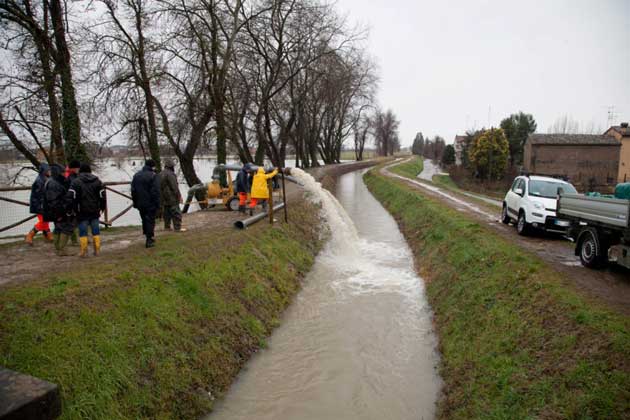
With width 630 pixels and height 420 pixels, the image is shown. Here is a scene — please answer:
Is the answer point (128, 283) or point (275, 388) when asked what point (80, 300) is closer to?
point (128, 283)

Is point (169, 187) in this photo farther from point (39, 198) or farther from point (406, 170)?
point (406, 170)

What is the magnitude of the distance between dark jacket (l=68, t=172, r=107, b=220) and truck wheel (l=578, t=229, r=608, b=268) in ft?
36.0

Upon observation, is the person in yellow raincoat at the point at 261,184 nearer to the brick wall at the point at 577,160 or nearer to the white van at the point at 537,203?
the white van at the point at 537,203

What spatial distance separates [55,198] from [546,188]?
14022mm

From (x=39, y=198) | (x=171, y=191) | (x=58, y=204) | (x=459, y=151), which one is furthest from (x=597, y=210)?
(x=459, y=151)

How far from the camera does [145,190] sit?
973 centimetres

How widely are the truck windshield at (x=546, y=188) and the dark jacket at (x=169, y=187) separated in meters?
11.3

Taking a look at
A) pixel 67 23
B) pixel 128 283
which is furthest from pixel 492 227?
pixel 67 23

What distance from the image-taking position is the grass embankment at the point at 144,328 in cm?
511

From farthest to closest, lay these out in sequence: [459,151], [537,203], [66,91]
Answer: [459,151] < [66,91] < [537,203]

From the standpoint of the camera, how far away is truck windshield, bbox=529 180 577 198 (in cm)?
1295

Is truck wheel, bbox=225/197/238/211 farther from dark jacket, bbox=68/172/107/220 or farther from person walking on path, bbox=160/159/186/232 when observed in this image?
dark jacket, bbox=68/172/107/220

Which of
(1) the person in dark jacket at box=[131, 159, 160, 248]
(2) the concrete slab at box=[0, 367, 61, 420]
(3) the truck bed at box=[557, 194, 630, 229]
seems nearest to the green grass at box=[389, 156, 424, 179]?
(3) the truck bed at box=[557, 194, 630, 229]

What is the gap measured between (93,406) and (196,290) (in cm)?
336
